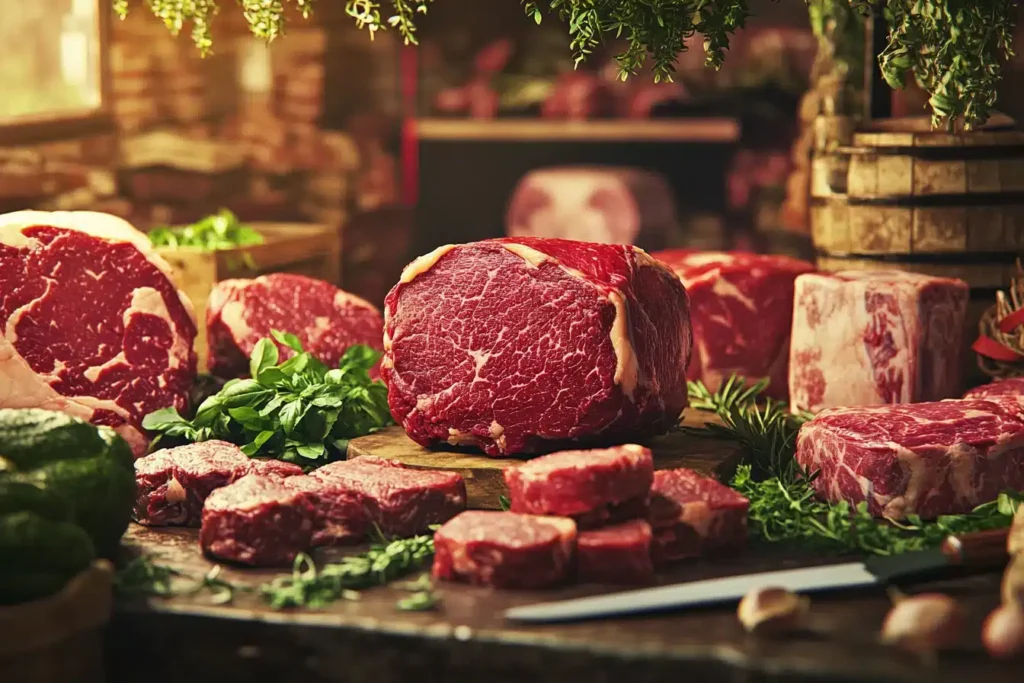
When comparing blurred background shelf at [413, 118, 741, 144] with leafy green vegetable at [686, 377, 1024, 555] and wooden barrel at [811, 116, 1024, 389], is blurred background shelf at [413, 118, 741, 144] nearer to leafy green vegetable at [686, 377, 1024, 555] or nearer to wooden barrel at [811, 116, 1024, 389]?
wooden barrel at [811, 116, 1024, 389]

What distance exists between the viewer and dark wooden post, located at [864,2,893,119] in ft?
11.4

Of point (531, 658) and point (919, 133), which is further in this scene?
point (919, 133)

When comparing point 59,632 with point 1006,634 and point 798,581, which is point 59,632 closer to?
point 798,581

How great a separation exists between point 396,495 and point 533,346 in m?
0.43

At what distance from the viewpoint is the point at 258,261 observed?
389 centimetres

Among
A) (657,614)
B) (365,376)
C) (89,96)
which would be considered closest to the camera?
(657,614)

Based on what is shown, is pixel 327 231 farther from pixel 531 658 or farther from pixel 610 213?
pixel 531 658

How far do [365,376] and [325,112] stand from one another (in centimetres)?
329

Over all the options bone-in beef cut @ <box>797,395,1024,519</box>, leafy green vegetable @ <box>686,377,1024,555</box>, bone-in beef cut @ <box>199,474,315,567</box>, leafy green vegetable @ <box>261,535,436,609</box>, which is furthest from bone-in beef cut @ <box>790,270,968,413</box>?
bone-in beef cut @ <box>199,474,315,567</box>

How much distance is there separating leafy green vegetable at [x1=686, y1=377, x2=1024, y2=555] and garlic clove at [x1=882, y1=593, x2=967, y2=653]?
38 cm

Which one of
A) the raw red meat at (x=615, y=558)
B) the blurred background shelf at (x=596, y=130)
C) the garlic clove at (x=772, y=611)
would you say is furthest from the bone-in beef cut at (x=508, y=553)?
the blurred background shelf at (x=596, y=130)

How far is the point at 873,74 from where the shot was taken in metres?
3.58

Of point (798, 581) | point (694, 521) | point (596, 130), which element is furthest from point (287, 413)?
point (596, 130)

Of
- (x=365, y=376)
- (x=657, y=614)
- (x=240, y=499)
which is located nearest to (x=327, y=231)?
(x=365, y=376)
